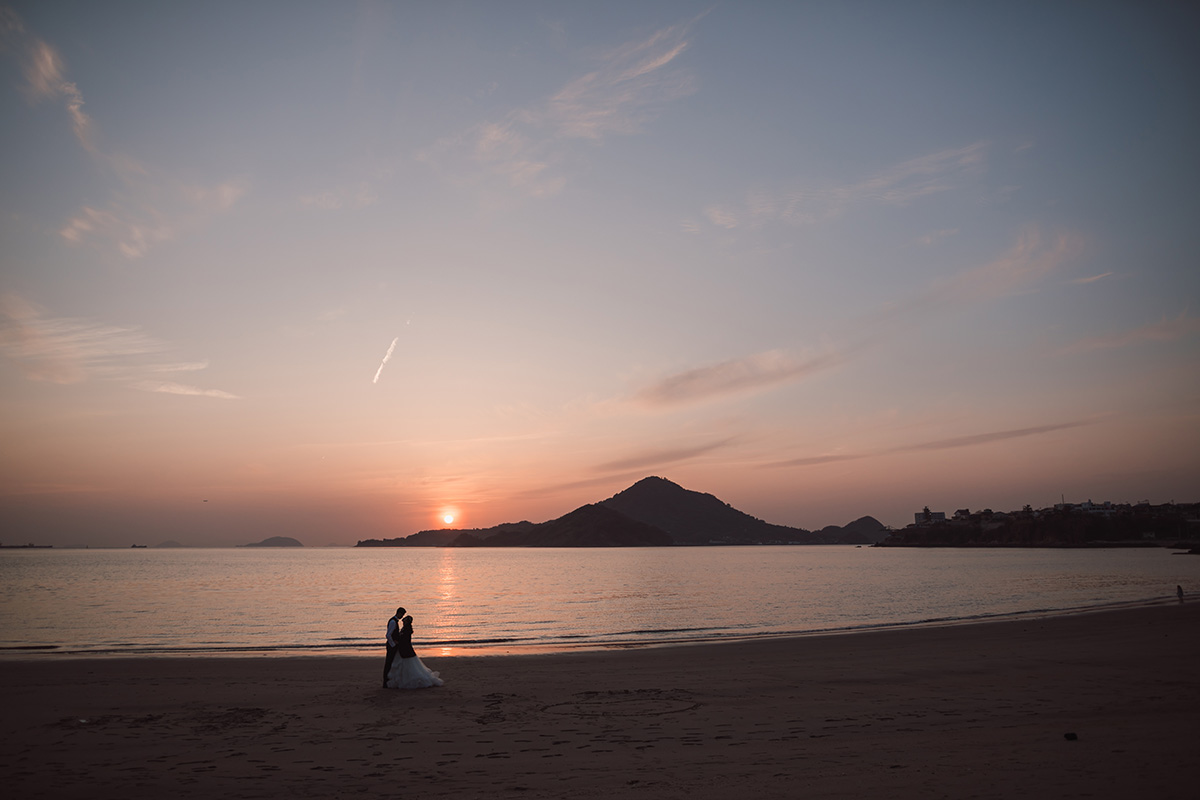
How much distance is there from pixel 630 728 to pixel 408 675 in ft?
25.6

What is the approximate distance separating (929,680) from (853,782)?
11001 millimetres

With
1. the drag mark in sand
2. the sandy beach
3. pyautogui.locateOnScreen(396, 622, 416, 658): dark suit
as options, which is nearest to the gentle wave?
the sandy beach

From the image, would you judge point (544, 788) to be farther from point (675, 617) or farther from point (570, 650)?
point (675, 617)

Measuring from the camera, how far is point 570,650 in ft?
102

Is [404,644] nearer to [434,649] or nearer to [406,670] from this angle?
[406,670]

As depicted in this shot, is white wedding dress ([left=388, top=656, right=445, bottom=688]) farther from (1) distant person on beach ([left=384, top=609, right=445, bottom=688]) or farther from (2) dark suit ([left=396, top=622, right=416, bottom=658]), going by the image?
(2) dark suit ([left=396, top=622, right=416, bottom=658])

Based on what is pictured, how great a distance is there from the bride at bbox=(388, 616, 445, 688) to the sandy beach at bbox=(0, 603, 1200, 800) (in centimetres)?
50

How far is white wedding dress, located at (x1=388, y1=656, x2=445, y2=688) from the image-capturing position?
1920cm

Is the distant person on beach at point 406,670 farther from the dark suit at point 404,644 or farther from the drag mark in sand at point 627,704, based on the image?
the drag mark in sand at point 627,704

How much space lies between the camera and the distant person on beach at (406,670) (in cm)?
1922

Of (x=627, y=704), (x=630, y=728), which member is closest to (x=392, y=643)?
(x=627, y=704)

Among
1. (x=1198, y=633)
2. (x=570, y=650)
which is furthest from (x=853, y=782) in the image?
(x=1198, y=633)

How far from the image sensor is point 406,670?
19359 millimetres

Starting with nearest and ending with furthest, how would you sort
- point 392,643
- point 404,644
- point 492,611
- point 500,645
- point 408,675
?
point 408,675
point 404,644
point 392,643
point 500,645
point 492,611
